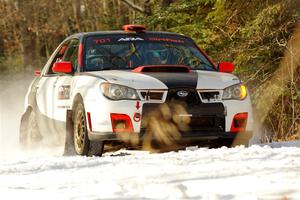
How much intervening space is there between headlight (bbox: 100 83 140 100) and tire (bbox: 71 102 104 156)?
435 millimetres

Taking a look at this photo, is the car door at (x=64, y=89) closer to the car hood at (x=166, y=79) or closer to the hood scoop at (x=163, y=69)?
the car hood at (x=166, y=79)

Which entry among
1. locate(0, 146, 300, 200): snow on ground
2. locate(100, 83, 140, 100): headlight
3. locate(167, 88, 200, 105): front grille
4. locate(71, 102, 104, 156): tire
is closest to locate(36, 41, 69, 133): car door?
locate(71, 102, 104, 156): tire

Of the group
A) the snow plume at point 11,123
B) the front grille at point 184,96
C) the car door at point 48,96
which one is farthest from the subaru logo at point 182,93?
the snow plume at point 11,123

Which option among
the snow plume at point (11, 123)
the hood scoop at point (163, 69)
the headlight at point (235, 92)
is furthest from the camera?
the snow plume at point (11, 123)

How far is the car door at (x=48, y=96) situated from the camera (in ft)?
30.7

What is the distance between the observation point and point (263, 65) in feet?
47.4

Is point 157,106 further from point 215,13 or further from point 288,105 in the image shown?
point 215,13

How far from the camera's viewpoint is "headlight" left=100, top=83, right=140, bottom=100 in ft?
25.5

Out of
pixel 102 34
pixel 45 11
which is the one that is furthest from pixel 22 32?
pixel 102 34

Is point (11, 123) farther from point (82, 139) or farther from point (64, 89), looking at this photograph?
point (82, 139)

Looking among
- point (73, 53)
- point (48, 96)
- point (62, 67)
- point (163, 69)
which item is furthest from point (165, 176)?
point (48, 96)

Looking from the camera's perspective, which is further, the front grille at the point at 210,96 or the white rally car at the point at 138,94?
the front grille at the point at 210,96

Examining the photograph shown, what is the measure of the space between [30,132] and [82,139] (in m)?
2.16

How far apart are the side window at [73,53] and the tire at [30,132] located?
0.99m
